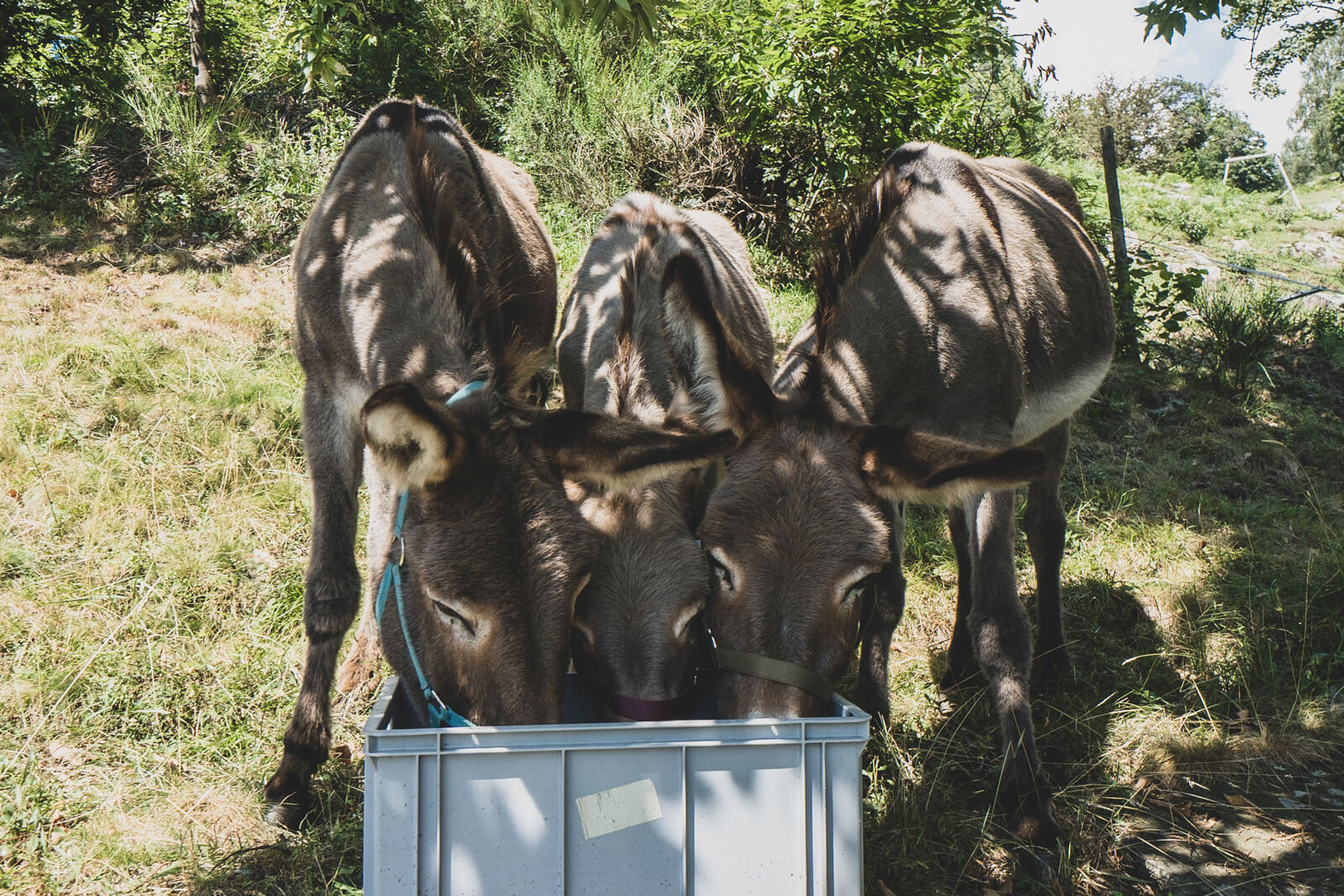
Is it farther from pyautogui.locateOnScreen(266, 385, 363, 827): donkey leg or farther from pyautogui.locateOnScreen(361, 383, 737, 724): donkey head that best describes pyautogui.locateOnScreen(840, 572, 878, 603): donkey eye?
pyautogui.locateOnScreen(266, 385, 363, 827): donkey leg

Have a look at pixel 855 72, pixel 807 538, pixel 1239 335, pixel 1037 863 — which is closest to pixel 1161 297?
pixel 1239 335

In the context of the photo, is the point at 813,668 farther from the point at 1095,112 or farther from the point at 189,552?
the point at 1095,112

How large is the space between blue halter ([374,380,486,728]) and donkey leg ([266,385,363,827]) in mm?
756

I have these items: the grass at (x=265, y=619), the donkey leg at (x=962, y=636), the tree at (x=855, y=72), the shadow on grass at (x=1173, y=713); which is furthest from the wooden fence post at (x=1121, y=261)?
the donkey leg at (x=962, y=636)

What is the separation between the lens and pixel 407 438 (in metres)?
2.22

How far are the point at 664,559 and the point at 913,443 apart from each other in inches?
33.7

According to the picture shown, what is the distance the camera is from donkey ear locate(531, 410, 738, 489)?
2.34 meters

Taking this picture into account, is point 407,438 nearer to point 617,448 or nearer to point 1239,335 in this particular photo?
point 617,448

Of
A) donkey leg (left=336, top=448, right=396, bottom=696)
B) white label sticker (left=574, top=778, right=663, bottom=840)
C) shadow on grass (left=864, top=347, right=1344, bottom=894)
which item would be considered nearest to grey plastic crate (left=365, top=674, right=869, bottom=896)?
white label sticker (left=574, top=778, right=663, bottom=840)

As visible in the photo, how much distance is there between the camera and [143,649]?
12.6 feet

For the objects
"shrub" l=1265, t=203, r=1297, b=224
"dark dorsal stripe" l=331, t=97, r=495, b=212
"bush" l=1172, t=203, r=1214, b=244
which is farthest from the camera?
"shrub" l=1265, t=203, r=1297, b=224

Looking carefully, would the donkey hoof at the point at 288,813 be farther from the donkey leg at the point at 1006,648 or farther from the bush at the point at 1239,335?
the bush at the point at 1239,335

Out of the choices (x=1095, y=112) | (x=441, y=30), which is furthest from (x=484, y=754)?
(x=1095, y=112)

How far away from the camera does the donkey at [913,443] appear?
96.9 inches
